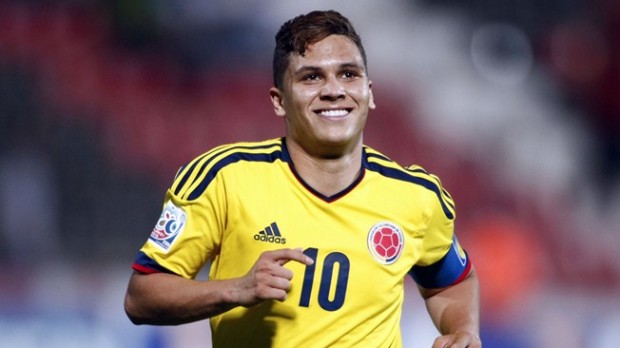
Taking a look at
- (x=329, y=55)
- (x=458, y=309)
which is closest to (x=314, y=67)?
(x=329, y=55)

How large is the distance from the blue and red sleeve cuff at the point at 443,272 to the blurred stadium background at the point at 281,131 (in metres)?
1.79

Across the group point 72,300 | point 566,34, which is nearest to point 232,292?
point 72,300

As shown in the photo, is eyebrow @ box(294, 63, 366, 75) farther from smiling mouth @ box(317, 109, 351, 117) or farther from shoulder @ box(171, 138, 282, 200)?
shoulder @ box(171, 138, 282, 200)

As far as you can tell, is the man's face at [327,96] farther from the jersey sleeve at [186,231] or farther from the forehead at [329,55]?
the jersey sleeve at [186,231]

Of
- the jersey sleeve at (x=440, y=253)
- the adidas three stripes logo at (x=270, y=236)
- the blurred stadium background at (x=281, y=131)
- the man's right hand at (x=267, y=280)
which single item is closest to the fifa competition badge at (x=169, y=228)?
the adidas three stripes logo at (x=270, y=236)

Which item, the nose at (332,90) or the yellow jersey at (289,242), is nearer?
the yellow jersey at (289,242)

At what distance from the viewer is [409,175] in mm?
3174

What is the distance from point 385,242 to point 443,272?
402 mm

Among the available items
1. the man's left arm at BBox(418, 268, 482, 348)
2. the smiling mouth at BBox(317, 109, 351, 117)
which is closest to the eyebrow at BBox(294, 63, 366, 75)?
the smiling mouth at BBox(317, 109, 351, 117)

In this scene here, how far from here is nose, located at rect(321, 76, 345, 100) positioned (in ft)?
9.70

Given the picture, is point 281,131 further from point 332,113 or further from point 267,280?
point 267,280

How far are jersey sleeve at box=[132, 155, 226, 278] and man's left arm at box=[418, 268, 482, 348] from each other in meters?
0.74

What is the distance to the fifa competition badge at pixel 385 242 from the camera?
9.75 feet

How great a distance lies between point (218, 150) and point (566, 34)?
3.12m
